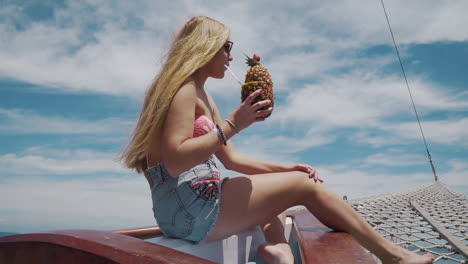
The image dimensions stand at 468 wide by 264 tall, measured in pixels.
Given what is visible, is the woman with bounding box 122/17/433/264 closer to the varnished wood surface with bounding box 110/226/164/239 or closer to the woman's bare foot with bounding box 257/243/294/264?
the woman's bare foot with bounding box 257/243/294/264

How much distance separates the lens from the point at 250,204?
1.57 m

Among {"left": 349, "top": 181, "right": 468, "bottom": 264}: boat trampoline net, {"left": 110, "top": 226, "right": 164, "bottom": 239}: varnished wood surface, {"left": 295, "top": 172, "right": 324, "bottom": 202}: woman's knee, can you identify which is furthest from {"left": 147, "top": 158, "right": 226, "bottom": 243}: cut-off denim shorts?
{"left": 349, "top": 181, "right": 468, "bottom": 264}: boat trampoline net

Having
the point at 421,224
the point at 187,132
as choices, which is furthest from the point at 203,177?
the point at 421,224

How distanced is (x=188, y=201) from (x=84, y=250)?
0.62 meters

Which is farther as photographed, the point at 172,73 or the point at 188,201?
the point at 172,73

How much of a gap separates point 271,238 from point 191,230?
0.45 metres

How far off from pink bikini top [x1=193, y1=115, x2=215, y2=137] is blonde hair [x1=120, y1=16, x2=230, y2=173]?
16 cm

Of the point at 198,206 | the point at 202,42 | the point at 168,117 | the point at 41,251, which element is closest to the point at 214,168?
the point at 198,206

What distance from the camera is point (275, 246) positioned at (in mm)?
1598

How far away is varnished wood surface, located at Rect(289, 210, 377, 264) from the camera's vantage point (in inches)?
54.6

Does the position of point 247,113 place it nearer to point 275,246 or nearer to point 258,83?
point 258,83

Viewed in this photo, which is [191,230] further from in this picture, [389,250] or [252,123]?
[389,250]

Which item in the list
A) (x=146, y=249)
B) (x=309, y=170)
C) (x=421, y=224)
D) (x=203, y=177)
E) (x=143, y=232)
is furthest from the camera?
(x=421, y=224)

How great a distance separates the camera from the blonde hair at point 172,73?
1.61 m
